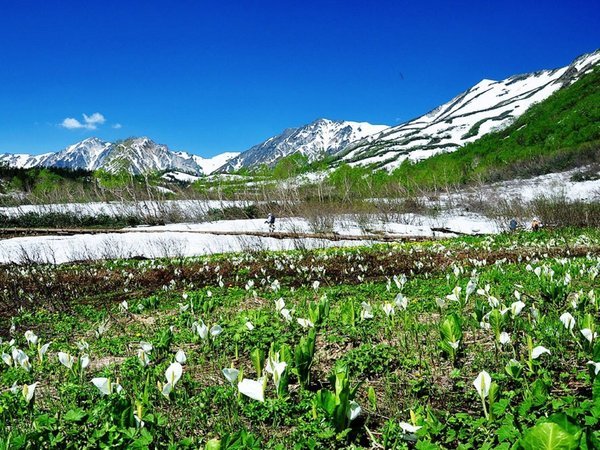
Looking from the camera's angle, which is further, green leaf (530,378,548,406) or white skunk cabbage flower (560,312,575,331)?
white skunk cabbage flower (560,312,575,331)

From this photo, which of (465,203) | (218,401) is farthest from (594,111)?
(218,401)

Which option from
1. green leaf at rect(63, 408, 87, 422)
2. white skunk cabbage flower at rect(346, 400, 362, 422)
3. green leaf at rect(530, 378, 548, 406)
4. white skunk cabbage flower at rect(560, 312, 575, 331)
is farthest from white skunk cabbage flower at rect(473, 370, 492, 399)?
green leaf at rect(63, 408, 87, 422)

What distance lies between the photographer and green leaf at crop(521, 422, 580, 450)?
4.96 feet

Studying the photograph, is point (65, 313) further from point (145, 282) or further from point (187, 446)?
point (187, 446)

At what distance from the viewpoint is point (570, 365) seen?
10.7ft

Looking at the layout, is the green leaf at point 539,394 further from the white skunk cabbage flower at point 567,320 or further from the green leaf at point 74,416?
the green leaf at point 74,416

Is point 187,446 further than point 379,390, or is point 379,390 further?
point 379,390

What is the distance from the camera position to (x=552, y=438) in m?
1.53

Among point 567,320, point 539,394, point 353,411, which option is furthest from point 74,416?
point 567,320

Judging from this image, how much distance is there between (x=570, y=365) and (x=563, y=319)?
349 mm

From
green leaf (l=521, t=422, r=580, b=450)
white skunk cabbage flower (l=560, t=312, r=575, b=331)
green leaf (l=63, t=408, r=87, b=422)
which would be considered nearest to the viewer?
green leaf (l=521, t=422, r=580, b=450)

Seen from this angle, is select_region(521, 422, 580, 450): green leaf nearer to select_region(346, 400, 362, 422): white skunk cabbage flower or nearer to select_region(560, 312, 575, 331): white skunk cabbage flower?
select_region(346, 400, 362, 422): white skunk cabbage flower

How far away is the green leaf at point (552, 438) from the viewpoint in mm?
1513

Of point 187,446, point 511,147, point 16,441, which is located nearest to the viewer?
point 16,441
